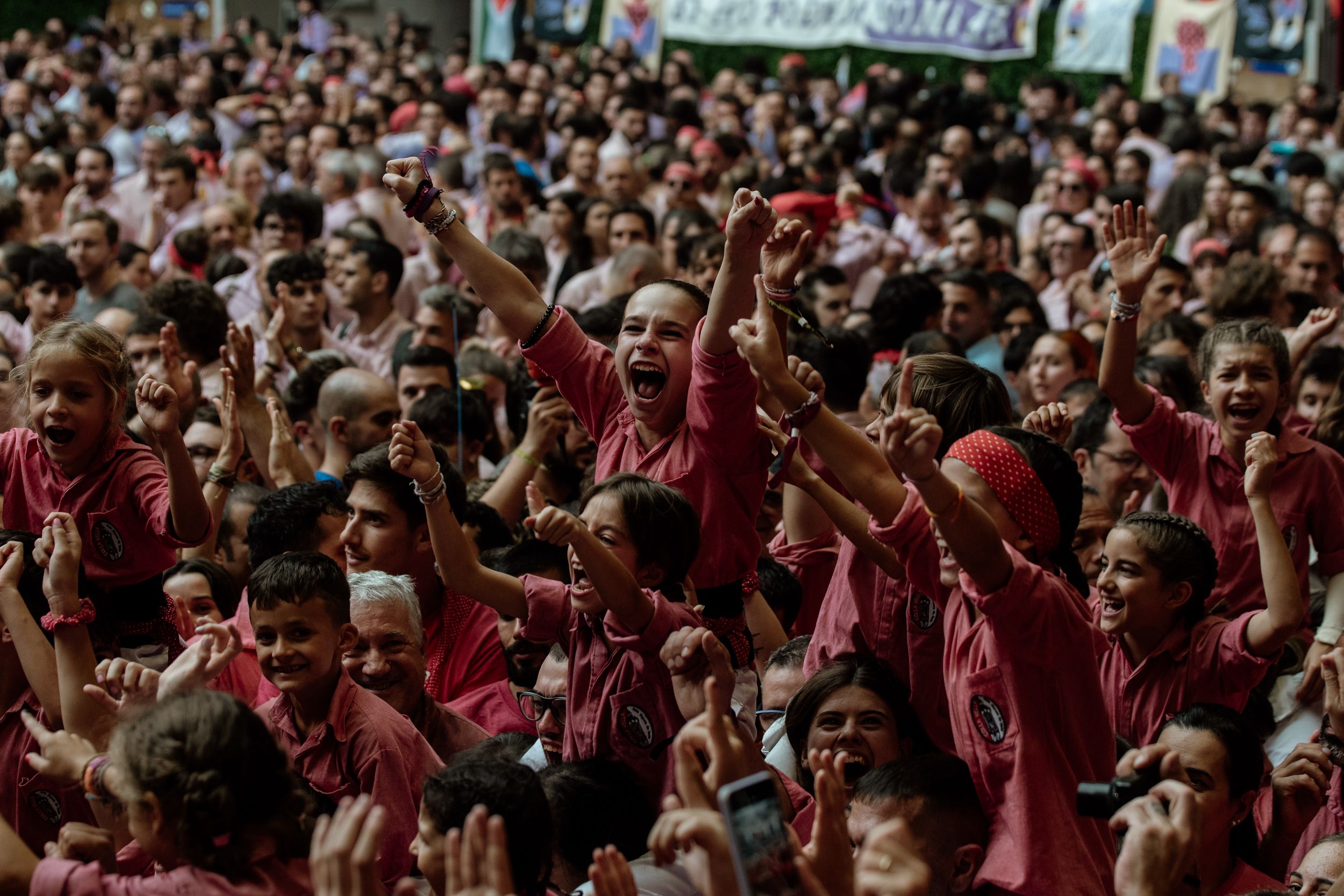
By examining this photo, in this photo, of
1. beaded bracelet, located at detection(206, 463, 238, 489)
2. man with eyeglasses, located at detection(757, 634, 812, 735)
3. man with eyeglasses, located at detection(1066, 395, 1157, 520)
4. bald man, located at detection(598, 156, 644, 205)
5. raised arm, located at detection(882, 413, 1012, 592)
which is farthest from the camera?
bald man, located at detection(598, 156, 644, 205)

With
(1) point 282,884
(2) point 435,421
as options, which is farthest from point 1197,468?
(1) point 282,884

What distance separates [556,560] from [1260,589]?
190 cm

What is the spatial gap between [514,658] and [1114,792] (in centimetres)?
217

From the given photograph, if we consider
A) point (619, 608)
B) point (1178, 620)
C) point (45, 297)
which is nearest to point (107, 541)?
point (619, 608)

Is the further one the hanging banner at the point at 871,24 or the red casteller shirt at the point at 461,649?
the hanging banner at the point at 871,24

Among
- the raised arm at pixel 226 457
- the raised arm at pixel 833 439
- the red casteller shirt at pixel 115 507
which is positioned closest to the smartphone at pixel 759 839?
the raised arm at pixel 833 439

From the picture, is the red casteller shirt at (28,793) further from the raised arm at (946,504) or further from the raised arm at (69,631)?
the raised arm at (946,504)

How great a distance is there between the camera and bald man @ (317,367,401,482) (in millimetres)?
4848

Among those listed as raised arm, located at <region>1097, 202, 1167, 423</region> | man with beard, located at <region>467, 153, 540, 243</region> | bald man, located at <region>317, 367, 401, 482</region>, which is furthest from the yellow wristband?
man with beard, located at <region>467, 153, 540, 243</region>

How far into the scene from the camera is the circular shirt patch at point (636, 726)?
301 centimetres

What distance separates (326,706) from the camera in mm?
3057

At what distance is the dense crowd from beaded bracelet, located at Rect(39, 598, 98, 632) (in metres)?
0.01

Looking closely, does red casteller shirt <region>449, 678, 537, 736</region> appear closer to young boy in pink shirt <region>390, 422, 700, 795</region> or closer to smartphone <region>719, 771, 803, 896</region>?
young boy in pink shirt <region>390, 422, 700, 795</region>

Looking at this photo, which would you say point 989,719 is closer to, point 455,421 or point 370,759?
point 370,759
